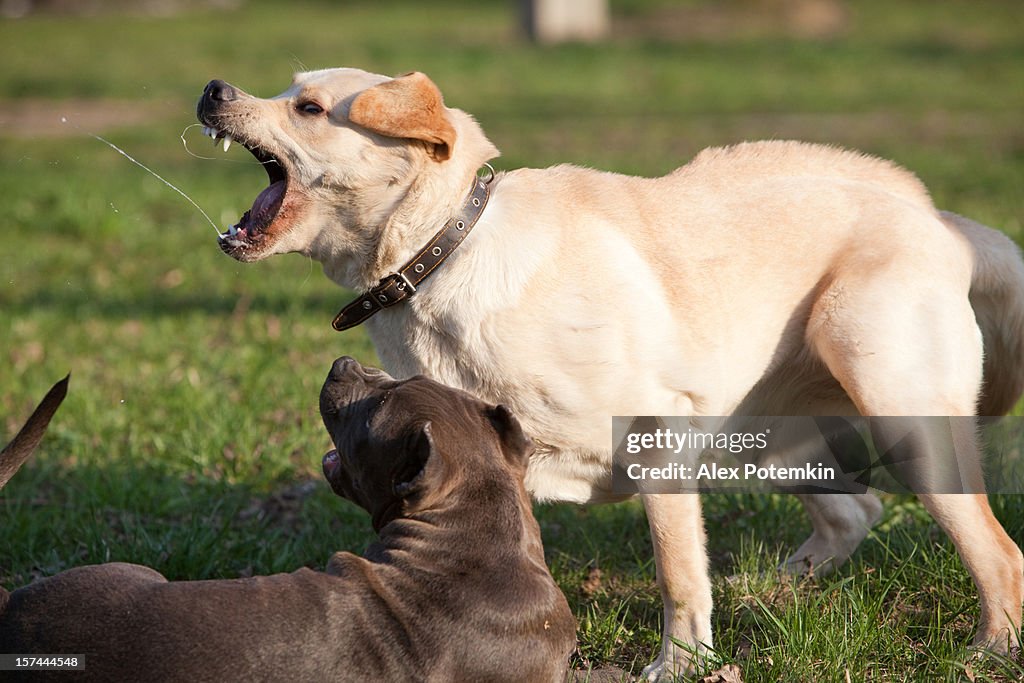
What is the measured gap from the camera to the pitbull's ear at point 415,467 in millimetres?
3301

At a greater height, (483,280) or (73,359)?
(483,280)

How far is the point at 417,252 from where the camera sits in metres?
3.80

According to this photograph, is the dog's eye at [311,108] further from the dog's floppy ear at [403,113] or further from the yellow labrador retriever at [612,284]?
the dog's floppy ear at [403,113]

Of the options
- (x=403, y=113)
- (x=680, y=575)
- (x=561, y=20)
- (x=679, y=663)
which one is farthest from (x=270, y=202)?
(x=561, y=20)

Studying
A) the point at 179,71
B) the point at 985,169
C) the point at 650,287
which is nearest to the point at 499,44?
the point at 179,71

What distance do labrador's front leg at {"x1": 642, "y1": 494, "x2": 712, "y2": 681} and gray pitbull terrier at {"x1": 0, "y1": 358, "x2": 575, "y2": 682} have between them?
20.1 inches

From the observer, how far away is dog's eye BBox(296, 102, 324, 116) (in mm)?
3873

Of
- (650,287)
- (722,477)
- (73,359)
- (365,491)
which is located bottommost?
(73,359)

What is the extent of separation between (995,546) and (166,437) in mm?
3697

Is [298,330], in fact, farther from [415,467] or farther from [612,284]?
[415,467]

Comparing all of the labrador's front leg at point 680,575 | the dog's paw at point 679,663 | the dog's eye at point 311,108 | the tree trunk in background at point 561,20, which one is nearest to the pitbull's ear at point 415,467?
the labrador's front leg at point 680,575

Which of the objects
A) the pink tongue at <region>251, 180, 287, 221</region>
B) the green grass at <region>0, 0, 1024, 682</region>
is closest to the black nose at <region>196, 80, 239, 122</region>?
the pink tongue at <region>251, 180, 287, 221</region>

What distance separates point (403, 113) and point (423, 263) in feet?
1.54

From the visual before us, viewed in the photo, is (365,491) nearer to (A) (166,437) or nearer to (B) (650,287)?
(B) (650,287)
